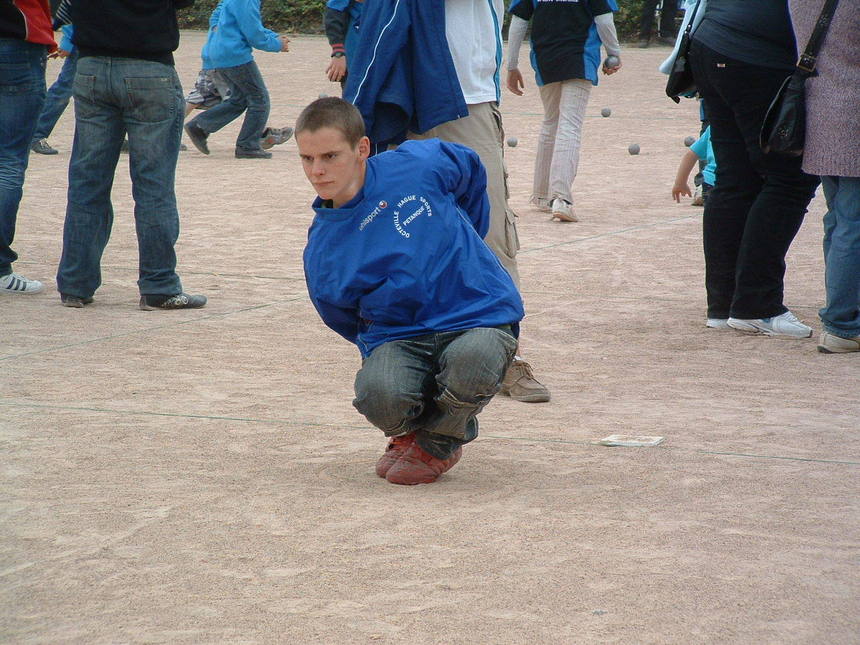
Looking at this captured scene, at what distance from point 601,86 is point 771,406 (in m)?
15.4

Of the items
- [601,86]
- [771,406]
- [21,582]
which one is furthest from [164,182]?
[601,86]

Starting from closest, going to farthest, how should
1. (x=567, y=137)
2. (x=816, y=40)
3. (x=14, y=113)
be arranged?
(x=816, y=40) → (x=14, y=113) → (x=567, y=137)

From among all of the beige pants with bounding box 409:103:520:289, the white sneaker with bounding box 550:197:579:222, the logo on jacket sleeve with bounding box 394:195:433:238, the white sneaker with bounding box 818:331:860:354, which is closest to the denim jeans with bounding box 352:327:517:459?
the logo on jacket sleeve with bounding box 394:195:433:238

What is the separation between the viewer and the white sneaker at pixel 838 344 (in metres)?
5.73

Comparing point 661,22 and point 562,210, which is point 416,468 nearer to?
point 562,210

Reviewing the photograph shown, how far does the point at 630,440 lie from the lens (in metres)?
4.39

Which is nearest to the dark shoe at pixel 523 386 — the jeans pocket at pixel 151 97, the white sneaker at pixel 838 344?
the white sneaker at pixel 838 344

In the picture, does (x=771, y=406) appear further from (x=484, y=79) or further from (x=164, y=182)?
(x=164, y=182)

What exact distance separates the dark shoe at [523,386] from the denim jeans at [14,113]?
3222 mm

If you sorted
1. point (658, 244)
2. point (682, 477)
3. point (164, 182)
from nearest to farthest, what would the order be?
point (682, 477)
point (164, 182)
point (658, 244)

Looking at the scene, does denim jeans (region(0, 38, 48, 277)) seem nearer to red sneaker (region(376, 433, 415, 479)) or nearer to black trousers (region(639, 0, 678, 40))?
red sneaker (region(376, 433, 415, 479))

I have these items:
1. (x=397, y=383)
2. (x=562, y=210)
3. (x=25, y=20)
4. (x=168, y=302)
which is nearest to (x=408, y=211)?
(x=397, y=383)

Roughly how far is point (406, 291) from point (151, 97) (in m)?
3.03

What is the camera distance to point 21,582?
3.12m
